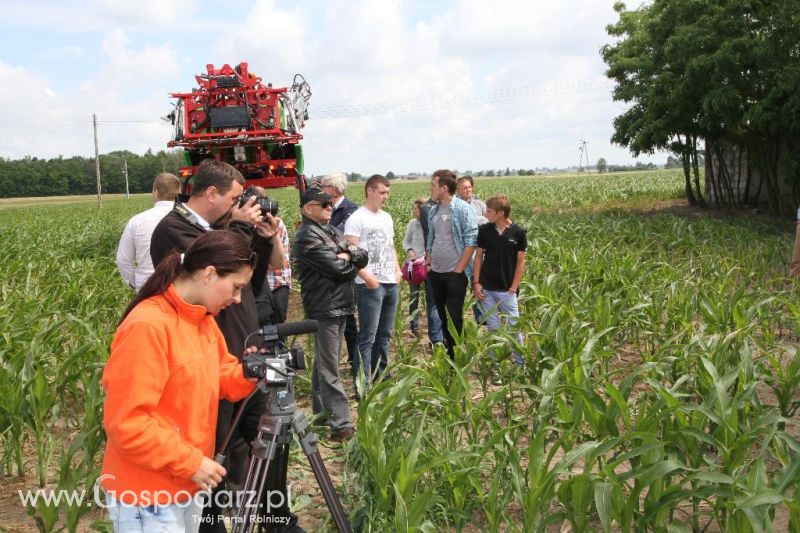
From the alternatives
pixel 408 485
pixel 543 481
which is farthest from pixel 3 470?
pixel 543 481

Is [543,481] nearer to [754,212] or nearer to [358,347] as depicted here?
[358,347]

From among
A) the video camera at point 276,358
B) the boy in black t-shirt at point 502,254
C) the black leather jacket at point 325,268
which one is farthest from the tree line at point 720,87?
the video camera at point 276,358

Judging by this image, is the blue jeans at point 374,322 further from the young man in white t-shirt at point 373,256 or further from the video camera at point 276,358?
the video camera at point 276,358

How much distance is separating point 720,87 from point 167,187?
45.6ft

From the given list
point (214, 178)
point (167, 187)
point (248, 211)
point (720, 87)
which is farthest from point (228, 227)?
point (720, 87)

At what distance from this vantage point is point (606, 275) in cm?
771

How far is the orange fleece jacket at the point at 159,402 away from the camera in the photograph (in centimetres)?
216

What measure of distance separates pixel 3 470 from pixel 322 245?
7.36ft

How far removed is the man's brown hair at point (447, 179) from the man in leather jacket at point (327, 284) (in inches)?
58.1

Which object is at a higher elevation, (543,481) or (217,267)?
(217,267)

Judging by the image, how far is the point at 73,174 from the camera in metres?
94.8

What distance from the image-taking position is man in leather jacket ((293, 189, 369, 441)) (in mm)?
4789

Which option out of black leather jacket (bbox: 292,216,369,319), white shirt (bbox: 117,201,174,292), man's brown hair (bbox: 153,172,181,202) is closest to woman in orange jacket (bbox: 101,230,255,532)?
black leather jacket (bbox: 292,216,369,319)

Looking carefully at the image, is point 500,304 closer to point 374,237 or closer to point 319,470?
point 374,237
